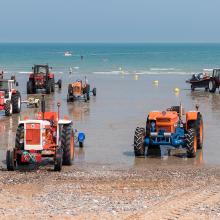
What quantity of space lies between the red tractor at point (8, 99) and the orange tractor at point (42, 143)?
10.6 meters

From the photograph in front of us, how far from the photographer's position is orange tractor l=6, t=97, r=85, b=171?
53.7ft

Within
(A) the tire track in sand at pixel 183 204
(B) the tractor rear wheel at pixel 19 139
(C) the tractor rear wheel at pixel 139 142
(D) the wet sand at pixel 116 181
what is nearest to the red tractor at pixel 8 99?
(D) the wet sand at pixel 116 181

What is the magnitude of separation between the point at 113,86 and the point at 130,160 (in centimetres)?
2708

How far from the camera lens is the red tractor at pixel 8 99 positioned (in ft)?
90.5

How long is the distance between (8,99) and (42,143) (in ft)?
39.3

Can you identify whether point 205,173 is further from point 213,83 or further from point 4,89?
point 213,83

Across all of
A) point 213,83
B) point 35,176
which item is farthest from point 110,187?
point 213,83

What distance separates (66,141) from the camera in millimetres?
16891

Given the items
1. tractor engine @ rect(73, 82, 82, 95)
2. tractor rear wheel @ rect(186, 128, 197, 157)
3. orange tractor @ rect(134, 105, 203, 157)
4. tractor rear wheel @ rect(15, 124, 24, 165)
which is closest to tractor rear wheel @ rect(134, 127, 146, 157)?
orange tractor @ rect(134, 105, 203, 157)

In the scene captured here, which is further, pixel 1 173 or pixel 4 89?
pixel 4 89

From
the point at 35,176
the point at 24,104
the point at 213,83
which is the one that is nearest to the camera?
the point at 35,176

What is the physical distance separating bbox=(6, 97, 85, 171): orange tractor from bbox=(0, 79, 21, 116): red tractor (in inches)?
417

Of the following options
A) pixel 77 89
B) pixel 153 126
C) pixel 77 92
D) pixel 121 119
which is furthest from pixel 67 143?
pixel 77 89

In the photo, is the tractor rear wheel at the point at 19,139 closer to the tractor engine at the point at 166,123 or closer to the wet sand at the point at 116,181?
the wet sand at the point at 116,181
